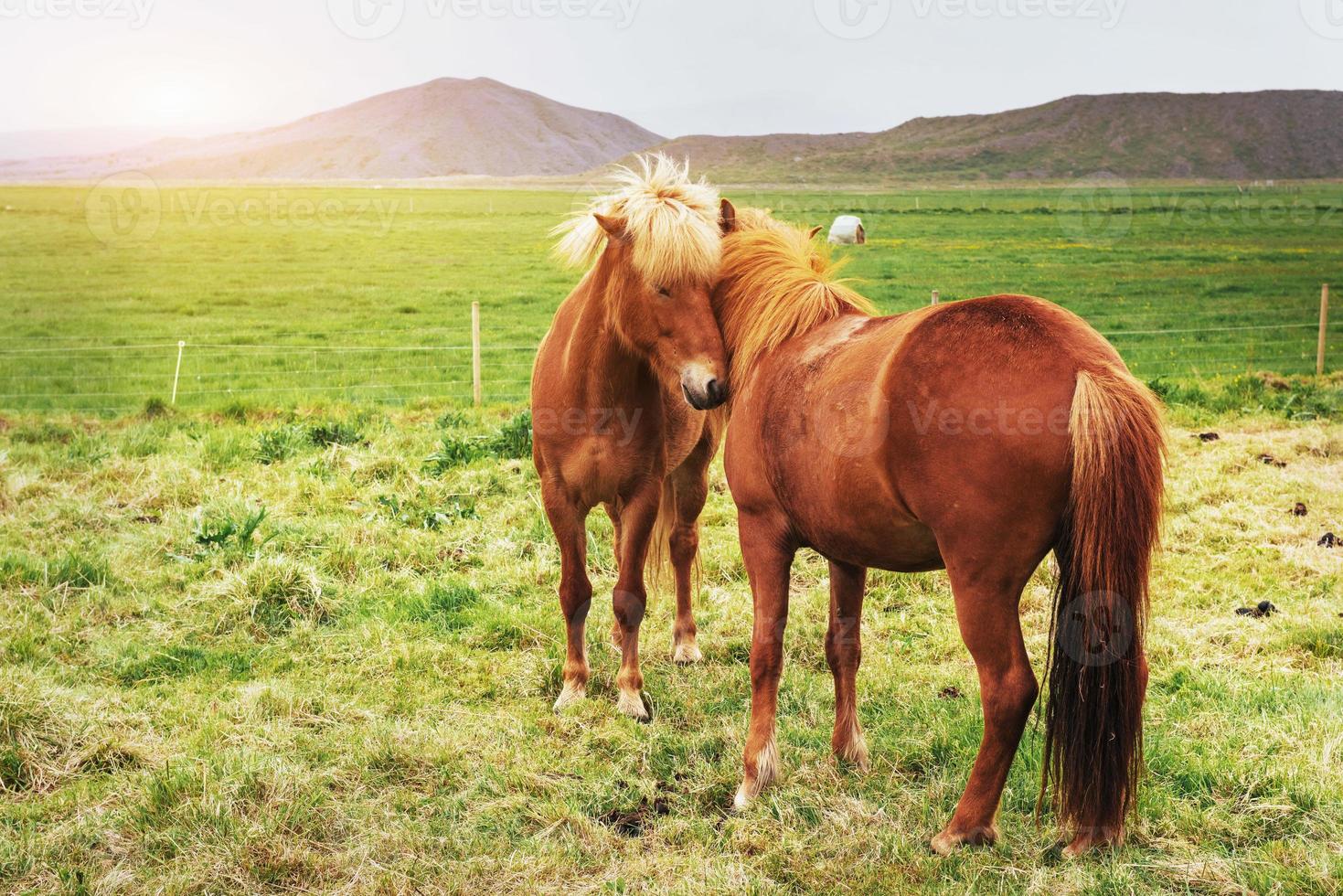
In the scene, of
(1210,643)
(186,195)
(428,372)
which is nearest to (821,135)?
(186,195)

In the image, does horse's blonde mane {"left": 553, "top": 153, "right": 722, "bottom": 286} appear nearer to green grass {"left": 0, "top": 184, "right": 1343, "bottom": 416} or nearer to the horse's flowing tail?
green grass {"left": 0, "top": 184, "right": 1343, "bottom": 416}

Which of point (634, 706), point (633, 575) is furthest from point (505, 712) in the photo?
point (633, 575)

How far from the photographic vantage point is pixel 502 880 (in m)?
3.05

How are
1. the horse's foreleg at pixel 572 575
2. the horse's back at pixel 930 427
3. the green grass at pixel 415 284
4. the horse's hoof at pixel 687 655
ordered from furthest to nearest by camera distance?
the green grass at pixel 415 284 < the horse's hoof at pixel 687 655 < the horse's foreleg at pixel 572 575 < the horse's back at pixel 930 427

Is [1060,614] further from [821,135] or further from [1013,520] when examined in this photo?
[821,135]

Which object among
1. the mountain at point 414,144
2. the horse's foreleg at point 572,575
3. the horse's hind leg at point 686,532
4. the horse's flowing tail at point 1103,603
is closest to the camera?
the horse's flowing tail at point 1103,603

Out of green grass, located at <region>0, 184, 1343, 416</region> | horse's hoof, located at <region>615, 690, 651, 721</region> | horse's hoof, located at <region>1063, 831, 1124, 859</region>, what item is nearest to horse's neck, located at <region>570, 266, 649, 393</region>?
green grass, located at <region>0, 184, 1343, 416</region>

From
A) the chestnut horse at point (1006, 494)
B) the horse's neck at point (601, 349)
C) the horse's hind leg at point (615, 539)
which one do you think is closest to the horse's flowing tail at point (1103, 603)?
the chestnut horse at point (1006, 494)

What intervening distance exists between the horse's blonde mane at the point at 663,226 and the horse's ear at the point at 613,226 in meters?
0.03

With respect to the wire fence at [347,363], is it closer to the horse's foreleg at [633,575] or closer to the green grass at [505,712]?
the green grass at [505,712]

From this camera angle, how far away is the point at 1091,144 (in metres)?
110

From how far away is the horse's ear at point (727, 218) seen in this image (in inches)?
168

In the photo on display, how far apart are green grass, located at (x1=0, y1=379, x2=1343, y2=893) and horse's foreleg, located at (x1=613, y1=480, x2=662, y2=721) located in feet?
0.59

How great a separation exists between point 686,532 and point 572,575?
0.89 metres
